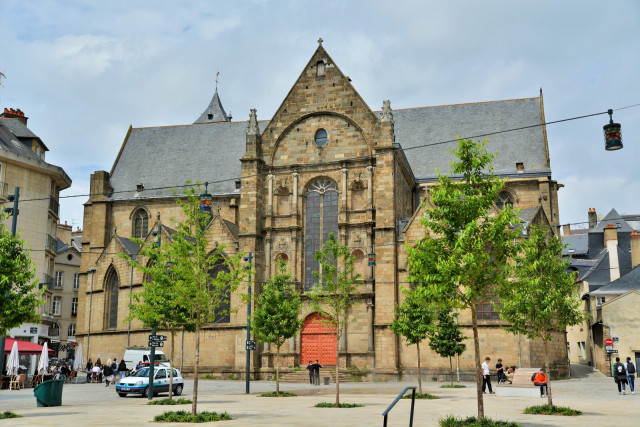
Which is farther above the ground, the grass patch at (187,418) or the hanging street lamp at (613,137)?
the hanging street lamp at (613,137)

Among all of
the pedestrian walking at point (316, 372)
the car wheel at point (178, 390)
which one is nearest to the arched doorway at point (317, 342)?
the pedestrian walking at point (316, 372)

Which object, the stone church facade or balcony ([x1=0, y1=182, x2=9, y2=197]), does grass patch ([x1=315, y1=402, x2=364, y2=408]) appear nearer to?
the stone church facade

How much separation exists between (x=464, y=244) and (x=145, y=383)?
698 inches

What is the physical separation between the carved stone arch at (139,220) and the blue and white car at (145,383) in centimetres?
2294

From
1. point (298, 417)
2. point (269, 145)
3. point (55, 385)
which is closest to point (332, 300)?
point (298, 417)

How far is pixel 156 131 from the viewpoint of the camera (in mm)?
56969

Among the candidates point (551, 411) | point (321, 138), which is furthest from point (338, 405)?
point (321, 138)

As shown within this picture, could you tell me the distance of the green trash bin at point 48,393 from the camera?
21.9m

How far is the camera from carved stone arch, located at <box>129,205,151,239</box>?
51125 mm

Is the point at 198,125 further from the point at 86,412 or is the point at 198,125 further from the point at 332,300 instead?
the point at 86,412

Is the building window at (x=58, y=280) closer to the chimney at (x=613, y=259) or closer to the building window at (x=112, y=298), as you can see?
the building window at (x=112, y=298)

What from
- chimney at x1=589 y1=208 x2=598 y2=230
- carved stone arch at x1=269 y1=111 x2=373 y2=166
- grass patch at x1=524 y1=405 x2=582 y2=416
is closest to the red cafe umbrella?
carved stone arch at x1=269 y1=111 x2=373 y2=166

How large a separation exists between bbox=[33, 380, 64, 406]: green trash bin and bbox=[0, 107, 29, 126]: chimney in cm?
3499

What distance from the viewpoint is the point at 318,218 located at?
136 ft
